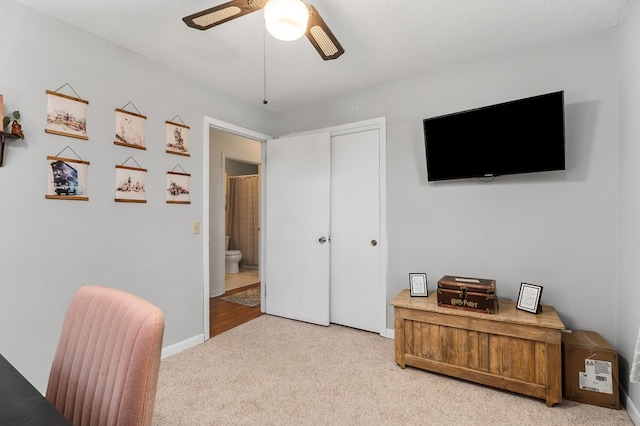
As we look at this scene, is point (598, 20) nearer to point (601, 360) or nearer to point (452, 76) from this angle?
point (452, 76)

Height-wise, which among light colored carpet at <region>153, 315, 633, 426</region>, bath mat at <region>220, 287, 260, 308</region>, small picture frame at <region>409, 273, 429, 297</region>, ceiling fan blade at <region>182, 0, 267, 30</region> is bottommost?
light colored carpet at <region>153, 315, 633, 426</region>

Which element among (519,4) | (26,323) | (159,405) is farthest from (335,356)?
(519,4)

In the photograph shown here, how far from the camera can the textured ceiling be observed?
193 cm

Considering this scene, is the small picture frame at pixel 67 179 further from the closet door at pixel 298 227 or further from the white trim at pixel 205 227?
the closet door at pixel 298 227

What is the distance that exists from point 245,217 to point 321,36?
5.12m

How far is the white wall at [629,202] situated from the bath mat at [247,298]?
135 inches

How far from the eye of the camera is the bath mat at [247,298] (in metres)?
4.13

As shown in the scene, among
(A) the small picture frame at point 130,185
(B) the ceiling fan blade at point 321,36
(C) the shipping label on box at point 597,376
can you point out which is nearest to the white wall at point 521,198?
(C) the shipping label on box at point 597,376

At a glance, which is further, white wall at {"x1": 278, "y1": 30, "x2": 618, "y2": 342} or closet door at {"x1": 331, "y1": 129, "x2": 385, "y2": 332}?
closet door at {"x1": 331, "y1": 129, "x2": 385, "y2": 332}

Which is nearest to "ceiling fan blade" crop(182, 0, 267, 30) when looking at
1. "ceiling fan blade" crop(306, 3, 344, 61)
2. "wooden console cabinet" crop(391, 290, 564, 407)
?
"ceiling fan blade" crop(306, 3, 344, 61)

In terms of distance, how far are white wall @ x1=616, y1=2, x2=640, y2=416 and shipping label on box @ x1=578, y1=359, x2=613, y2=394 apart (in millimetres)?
112

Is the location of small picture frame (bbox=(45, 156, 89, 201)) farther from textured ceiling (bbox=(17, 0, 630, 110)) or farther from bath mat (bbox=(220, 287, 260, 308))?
bath mat (bbox=(220, 287, 260, 308))

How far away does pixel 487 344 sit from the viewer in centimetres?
213

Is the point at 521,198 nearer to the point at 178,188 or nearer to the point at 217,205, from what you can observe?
the point at 178,188
